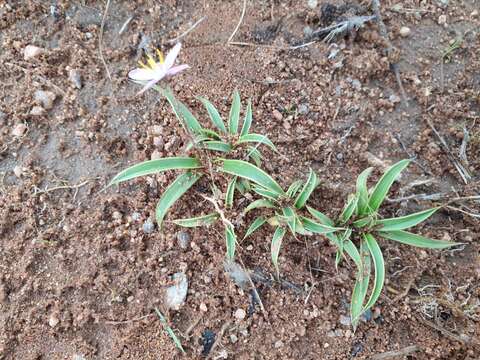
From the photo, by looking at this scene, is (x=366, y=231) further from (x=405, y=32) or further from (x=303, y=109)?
(x=405, y=32)

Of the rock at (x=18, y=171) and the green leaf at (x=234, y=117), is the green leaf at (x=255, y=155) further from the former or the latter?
the rock at (x=18, y=171)

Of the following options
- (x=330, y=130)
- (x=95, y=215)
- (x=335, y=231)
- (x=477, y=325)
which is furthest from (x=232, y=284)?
(x=477, y=325)

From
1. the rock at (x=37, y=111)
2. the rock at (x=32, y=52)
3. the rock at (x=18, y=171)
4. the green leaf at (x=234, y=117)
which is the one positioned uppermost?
the rock at (x=32, y=52)

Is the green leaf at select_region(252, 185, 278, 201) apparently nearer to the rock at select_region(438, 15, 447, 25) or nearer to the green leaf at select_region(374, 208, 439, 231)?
the green leaf at select_region(374, 208, 439, 231)

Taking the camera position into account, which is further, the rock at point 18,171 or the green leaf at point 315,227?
the rock at point 18,171

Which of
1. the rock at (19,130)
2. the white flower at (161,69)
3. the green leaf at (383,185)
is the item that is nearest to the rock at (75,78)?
the rock at (19,130)

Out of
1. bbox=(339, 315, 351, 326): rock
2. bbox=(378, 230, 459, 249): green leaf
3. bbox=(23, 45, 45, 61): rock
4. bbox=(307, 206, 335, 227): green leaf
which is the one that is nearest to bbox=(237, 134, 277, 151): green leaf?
bbox=(307, 206, 335, 227): green leaf

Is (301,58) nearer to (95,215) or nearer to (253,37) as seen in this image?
(253,37)
